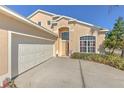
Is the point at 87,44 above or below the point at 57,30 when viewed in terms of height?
below

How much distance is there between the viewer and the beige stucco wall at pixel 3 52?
672 centimetres

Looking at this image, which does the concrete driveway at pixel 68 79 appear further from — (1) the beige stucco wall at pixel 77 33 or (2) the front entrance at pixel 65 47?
(2) the front entrance at pixel 65 47

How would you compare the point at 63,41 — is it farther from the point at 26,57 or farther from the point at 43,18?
the point at 26,57

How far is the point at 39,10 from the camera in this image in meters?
25.0

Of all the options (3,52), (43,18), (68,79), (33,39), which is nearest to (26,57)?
(33,39)

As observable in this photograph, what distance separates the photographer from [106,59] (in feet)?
48.3

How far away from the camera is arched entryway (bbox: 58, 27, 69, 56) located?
21406 millimetres

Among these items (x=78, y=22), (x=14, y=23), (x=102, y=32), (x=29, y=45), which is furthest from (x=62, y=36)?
(x=14, y=23)

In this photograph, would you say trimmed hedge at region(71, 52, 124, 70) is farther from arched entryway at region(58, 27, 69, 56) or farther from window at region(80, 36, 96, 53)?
arched entryway at region(58, 27, 69, 56)

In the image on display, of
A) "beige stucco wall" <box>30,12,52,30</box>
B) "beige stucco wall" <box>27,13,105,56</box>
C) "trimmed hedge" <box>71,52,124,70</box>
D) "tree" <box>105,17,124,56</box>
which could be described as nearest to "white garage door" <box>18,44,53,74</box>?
"trimmed hedge" <box>71,52,124,70</box>

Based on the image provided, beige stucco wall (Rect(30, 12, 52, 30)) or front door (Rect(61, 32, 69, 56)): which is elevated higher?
beige stucco wall (Rect(30, 12, 52, 30))

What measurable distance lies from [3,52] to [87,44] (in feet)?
46.5
